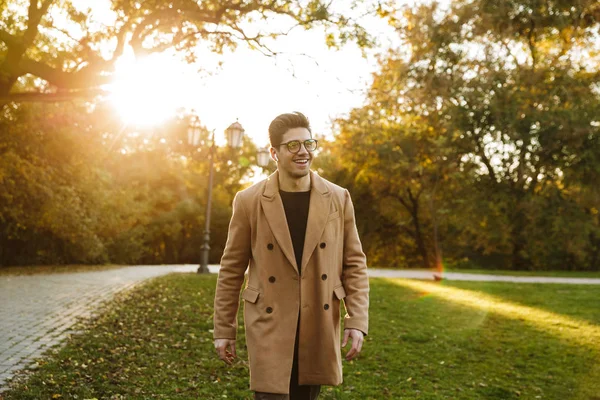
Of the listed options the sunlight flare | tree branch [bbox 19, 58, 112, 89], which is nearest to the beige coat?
the sunlight flare

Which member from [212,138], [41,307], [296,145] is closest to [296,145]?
[296,145]

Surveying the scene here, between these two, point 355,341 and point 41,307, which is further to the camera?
point 41,307

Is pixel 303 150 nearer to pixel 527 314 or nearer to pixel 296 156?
pixel 296 156

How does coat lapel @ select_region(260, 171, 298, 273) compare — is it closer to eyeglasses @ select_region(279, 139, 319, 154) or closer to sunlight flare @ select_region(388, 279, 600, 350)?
eyeglasses @ select_region(279, 139, 319, 154)

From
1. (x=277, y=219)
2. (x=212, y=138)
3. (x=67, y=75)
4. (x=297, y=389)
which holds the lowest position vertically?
(x=297, y=389)

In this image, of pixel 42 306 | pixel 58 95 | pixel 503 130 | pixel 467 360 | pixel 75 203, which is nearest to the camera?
pixel 467 360

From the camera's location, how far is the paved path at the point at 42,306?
297 inches

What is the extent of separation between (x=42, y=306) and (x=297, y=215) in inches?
371

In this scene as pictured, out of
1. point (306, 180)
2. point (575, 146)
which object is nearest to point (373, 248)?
point (575, 146)

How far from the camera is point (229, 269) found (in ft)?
11.2

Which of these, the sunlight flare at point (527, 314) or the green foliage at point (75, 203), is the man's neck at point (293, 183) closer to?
the sunlight flare at point (527, 314)

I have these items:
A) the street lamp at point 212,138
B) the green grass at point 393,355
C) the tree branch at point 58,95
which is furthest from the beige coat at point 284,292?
the street lamp at point 212,138

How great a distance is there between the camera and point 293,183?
345 centimetres

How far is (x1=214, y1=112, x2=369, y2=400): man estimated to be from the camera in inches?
129
